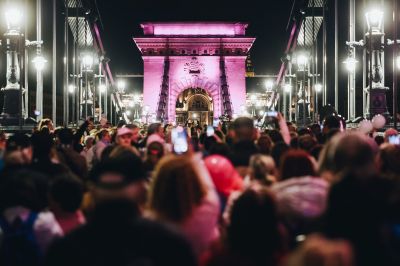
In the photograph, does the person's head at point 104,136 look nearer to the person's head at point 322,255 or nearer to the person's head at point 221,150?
the person's head at point 221,150

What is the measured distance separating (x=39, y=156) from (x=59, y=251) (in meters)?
4.46

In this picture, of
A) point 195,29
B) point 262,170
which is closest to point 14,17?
point 262,170

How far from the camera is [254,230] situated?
404cm

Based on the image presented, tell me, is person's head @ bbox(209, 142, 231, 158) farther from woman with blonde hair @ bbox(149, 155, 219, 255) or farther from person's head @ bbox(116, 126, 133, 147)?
woman with blonde hair @ bbox(149, 155, 219, 255)

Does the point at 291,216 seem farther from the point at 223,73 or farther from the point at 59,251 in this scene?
the point at 223,73

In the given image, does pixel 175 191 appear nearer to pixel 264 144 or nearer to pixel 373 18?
pixel 264 144

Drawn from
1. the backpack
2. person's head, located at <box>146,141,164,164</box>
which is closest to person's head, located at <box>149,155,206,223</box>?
the backpack

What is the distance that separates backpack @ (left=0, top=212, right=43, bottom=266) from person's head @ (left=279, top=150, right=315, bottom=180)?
2.27m

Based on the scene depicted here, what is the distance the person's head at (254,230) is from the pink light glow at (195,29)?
72.6 metres

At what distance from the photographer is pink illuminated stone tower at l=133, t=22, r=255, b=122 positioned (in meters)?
73.8

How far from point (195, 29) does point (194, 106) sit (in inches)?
389

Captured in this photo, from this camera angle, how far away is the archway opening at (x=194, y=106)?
82062mm

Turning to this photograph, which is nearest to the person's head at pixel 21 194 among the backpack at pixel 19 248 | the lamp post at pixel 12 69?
the backpack at pixel 19 248

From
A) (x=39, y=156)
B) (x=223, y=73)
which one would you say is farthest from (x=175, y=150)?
(x=223, y=73)
